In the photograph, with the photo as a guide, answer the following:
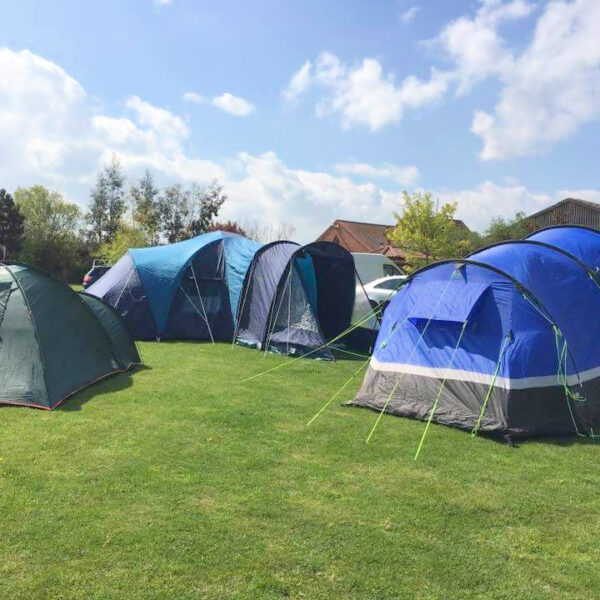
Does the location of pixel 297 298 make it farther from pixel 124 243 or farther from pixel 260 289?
pixel 124 243

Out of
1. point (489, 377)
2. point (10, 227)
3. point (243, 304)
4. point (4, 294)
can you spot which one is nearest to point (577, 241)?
point (489, 377)

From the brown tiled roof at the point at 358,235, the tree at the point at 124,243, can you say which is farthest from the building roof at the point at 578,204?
the tree at the point at 124,243

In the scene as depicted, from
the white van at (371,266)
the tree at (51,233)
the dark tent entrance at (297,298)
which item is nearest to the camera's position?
the dark tent entrance at (297,298)

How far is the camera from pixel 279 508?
3.99 metres

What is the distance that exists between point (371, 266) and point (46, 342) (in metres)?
15.4

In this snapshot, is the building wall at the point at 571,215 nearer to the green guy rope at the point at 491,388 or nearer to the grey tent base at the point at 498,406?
the grey tent base at the point at 498,406

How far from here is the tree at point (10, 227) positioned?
3891 cm

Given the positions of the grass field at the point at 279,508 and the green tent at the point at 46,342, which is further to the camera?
the green tent at the point at 46,342

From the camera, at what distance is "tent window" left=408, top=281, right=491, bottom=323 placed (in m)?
6.21

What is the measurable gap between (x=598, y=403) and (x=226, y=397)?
176 inches

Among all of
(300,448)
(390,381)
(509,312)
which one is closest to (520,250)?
(509,312)

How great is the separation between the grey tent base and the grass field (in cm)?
22

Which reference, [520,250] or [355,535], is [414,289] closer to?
[520,250]

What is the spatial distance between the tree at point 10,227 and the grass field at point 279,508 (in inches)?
1481
